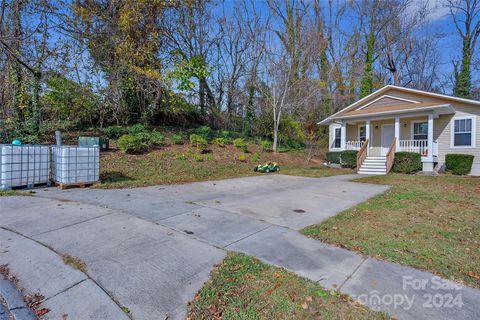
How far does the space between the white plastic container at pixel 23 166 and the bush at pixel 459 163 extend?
15824mm

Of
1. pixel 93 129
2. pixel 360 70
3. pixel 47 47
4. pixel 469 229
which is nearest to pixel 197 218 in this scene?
pixel 469 229

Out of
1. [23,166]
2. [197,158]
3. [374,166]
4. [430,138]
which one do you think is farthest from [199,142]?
[430,138]

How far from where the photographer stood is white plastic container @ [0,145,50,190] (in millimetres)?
6047

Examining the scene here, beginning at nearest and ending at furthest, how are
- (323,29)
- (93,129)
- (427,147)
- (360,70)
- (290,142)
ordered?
(427,147) < (93,129) < (290,142) < (360,70) < (323,29)

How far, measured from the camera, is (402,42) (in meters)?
26.7

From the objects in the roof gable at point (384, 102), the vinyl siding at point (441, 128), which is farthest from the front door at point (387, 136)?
the roof gable at point (384, 102)

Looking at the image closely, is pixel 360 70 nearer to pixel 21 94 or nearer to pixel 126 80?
pixel 126 80

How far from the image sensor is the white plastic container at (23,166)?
6047mm

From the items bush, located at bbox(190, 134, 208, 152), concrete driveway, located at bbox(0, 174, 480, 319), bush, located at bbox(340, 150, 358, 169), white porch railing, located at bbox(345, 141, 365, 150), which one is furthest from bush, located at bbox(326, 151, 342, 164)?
concrete driveway, located at bbox(0, 174, 480, 319)

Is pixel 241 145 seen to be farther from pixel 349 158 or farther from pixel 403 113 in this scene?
pixel 403 113

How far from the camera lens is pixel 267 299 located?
2.32m

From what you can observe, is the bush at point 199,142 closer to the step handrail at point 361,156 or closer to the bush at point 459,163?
the step handrail at point 361,156

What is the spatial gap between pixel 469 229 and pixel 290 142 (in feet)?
54.2

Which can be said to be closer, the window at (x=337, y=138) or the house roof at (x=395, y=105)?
the house roof at (x=395, y=105)
